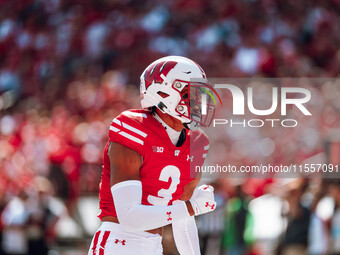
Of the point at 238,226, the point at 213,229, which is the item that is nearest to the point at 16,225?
the point at 213,229

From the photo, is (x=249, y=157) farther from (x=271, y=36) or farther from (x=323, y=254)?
(x=271, y=36)

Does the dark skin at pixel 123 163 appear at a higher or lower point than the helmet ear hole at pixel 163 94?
lower

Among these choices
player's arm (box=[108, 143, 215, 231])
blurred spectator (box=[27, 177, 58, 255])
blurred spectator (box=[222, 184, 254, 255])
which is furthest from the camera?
blurred spectator (box=[27, 177, 58, 255])

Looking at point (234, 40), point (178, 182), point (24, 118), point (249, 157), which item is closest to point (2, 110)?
point (24, 118)

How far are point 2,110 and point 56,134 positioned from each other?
6.37 ft

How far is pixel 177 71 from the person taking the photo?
2.64m

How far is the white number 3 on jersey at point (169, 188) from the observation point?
2.63 metres

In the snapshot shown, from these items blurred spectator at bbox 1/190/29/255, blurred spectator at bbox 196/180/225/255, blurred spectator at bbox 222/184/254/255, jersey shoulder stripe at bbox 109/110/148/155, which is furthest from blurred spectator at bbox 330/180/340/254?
jersey shoulder stripe at bbox 109/110/148/155

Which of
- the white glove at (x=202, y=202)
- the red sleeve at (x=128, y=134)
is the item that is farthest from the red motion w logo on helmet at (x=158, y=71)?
the white glove at (x=202, y=202)

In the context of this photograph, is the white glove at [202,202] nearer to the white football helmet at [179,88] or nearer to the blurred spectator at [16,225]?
the white football helmet at [179,88]

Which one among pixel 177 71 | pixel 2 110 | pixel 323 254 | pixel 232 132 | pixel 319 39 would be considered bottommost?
pixel 323 254

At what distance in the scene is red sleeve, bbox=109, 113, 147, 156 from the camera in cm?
248

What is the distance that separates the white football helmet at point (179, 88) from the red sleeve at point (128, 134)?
0.20 m

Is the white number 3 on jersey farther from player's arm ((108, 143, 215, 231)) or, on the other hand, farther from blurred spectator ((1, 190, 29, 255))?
blurred spectator ((1, 190, 29, 255))
